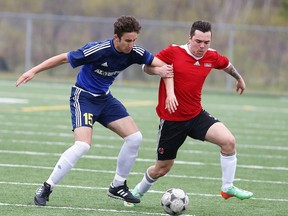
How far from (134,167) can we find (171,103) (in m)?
3.22

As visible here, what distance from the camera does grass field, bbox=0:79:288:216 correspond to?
7.88m

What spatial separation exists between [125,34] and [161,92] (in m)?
0.76

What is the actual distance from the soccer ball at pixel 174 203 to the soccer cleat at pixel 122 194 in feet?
1.83

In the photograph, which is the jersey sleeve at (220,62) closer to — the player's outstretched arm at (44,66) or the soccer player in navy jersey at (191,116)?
the soccer player in navy jersey at (191,116)

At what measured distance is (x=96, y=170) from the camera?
10188 mm

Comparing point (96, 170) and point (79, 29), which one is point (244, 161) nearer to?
point (96, 170)

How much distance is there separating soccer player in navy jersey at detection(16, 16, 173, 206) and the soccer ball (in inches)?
23.2

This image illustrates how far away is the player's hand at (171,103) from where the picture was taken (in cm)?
759

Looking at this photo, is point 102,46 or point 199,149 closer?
point 102,46

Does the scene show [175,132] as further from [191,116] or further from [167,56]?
[167,56]

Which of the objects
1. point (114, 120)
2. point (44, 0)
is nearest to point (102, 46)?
point (114, 120)

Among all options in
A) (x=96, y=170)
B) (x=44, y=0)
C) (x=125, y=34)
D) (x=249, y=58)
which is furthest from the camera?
(x=44, y=0)

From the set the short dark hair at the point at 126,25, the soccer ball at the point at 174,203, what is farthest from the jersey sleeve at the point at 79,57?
the soccer ball at the point at 174,203

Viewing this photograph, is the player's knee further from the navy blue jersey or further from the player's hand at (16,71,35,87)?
the player's hand at (16,71,35,87)
